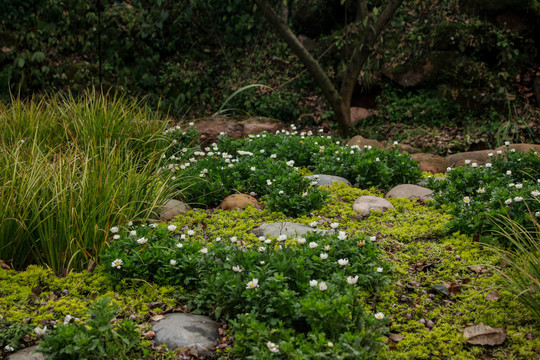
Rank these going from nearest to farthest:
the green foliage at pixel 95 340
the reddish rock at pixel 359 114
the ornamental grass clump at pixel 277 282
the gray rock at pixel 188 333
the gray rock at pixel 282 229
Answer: the green foliage at pixel 95 340 → the ornamental grass clump at pixel 277 282 → the gray rock at pixel 188 333 → the gray rock at pixel 282 229 → the reddish rock at pixel 359 114

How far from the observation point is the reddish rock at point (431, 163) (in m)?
6.15

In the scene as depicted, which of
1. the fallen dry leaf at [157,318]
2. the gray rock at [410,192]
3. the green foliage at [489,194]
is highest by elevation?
the green foliage at [489,194]

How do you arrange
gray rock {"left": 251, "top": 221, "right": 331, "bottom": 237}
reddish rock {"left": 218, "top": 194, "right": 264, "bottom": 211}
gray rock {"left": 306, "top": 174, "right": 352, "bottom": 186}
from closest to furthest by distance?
gray rock {"left": 251, "top": 221, "right": 331, "bottom": 237} < reddish rock {"left": 218, "top": 194, "right": 264, "bottom": 211} < gray rock {"left": 306, "top": 174, "right": 352, "bottom": 186}

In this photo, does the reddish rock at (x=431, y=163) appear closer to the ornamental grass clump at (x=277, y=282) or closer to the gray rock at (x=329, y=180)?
the gray rock at (x=329, y=180)

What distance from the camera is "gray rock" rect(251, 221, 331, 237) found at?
3.90 meters

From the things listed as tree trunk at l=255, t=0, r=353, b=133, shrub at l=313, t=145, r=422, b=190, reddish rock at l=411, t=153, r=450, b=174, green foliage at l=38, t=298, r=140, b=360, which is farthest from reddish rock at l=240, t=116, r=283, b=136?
green foliage at l=38, t=298, r=140, b=360

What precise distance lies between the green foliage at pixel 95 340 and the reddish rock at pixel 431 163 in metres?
4.49

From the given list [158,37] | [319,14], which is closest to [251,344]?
[319,14]

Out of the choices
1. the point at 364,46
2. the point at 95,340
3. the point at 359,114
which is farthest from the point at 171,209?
the point at 359,114

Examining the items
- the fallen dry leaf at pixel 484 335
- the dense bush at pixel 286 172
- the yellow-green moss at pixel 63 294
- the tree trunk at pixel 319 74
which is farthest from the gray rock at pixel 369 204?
the tree trunk at pixel 319 74

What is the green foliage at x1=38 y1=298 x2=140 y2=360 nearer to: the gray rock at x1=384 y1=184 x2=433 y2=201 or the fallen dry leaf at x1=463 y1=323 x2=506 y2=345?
the fallen dry leaf at x1=463 y1=323 x2=506 y2=345

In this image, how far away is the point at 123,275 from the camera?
3.31 m

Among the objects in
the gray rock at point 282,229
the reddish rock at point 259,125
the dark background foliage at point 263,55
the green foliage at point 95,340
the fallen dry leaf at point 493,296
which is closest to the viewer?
the green foliage at point 95,340

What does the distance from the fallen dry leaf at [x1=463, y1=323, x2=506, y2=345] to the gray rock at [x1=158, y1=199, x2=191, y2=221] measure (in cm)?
273
